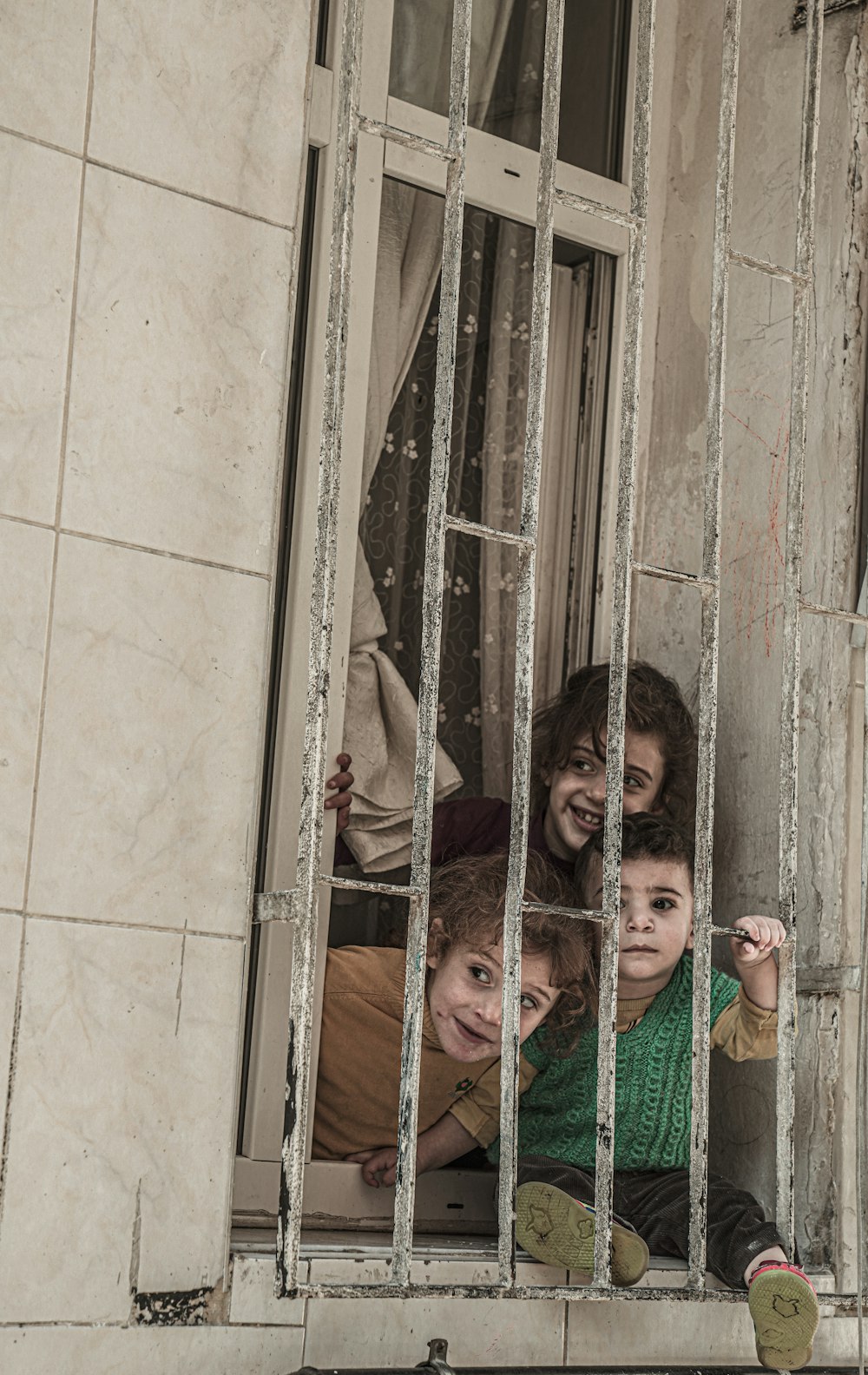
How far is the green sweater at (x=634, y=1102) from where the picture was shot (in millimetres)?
3080

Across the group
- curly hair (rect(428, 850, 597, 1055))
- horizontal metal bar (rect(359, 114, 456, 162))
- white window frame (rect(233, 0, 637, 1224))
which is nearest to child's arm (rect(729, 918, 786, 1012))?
curly hair (rect(428, 850, 597, 1055))

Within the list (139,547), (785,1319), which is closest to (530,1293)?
(785,1319)

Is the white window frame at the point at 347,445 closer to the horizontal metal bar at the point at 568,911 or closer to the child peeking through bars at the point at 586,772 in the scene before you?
the child peeking through bars at the point at 586,772

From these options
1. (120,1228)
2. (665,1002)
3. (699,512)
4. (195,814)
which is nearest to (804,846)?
(665,1002)

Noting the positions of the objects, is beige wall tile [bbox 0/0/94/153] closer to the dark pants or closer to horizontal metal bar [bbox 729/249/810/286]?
horizontal metal bar [bbox 729/249/810/286]

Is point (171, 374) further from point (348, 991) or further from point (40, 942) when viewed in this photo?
point (348, 991)

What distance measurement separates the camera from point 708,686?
293 cm

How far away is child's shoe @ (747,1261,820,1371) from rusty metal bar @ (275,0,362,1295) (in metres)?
0.81

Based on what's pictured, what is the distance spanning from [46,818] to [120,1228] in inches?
23.6

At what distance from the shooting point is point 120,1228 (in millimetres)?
2289

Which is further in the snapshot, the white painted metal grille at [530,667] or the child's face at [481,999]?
the child's face at [481,999]

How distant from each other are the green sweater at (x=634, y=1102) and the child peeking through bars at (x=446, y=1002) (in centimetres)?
9

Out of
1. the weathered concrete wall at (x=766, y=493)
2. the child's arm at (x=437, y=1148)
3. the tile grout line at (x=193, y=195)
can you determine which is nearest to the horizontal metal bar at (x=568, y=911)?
A: the child's arm at (x=437, y=1148)

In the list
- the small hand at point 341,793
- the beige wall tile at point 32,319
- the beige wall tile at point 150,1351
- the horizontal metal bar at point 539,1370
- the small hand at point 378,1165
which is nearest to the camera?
the beige wall tile at point 150,1351
